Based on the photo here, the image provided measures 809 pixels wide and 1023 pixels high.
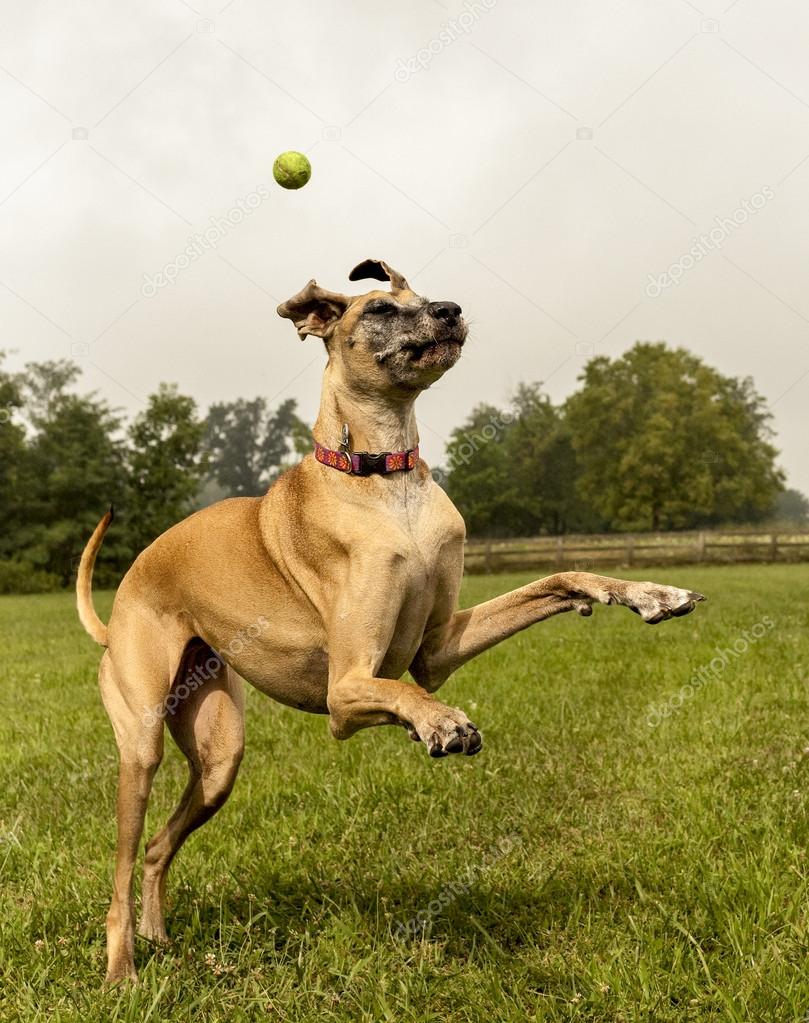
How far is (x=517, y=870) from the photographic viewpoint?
430 cm

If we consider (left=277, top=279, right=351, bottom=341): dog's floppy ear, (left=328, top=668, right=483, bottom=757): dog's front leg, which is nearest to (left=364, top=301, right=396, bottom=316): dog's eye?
(left=277, top=279, right=351, bottom=341): dog's floppy ear

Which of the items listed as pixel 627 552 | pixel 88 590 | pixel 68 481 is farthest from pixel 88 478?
pixel 88 590

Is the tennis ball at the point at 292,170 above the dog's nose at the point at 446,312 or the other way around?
above

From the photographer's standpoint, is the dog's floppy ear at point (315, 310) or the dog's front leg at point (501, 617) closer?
the dog's front leg at point (501, 617)

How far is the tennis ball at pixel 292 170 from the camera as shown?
3885mm

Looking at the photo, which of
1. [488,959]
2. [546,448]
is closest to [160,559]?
[488,959]

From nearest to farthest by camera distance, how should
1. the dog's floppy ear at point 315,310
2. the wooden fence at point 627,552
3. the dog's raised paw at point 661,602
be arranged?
the dog's raised paw at point 661,602 → the dog's floppy ear at point 315,310 → the wooden fence at point 627,552

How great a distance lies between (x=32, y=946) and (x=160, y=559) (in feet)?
5.49

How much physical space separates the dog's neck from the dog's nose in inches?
13.6

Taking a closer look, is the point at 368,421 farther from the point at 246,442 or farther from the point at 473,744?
the point at 246,442

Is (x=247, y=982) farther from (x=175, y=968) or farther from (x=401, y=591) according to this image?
(x=401, y=591)

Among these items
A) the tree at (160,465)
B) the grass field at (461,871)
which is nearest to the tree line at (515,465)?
the tree at (160,465)

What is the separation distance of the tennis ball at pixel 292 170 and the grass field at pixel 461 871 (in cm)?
312

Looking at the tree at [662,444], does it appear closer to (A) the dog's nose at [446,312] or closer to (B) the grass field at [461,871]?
(B) the grass field at [461,871]
